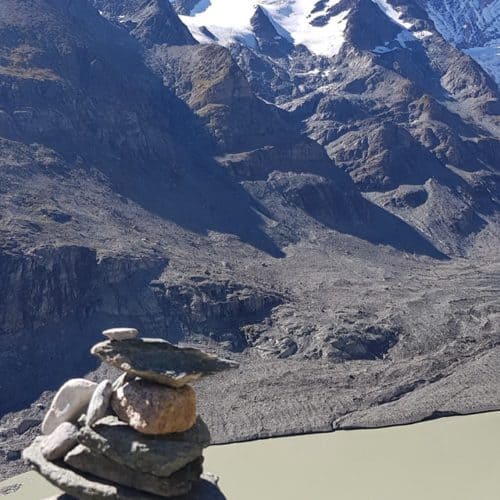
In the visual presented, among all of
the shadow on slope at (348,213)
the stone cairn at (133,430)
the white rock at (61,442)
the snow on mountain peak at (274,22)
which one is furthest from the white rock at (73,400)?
the snow on mountain peak at (274,22)

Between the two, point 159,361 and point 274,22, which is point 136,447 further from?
point 274,22

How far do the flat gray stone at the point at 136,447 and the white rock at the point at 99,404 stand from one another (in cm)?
14

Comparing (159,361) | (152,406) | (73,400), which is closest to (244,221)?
(73,400)

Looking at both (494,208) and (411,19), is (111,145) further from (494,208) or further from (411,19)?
(411,19)

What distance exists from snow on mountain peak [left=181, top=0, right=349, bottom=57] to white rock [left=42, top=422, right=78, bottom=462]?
11734 centimetres

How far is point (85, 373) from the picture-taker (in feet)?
111

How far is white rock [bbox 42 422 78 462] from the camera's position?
14.8m

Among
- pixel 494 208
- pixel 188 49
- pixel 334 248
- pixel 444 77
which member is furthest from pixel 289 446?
pixel 444 77

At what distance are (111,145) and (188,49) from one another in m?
35.2

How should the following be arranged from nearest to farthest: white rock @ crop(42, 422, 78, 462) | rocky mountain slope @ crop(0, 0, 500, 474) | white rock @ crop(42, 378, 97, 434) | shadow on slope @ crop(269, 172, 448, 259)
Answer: white rock @ crop(42, 422, 78, 462) < white rock @ crop(42, 378, 97, 434) < rocky mountain slope @ crop(0, 0, 500, 474) < shadow on slope @ crop(269, 172, 448, 259)

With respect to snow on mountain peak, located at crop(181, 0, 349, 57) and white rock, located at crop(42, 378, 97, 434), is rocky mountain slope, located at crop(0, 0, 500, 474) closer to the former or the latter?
white rock, located at crop(42, 378, 97, 434)

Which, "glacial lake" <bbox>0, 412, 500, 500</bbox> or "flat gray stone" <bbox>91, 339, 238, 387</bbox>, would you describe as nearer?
"flat gray stone" <bbox>91, 339, 238, 387</bbox>

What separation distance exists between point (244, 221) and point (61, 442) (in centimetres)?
4837

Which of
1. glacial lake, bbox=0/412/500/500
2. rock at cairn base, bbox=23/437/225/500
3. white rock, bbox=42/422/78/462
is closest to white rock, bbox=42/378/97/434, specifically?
white rock, bbox=42/422/78/462
